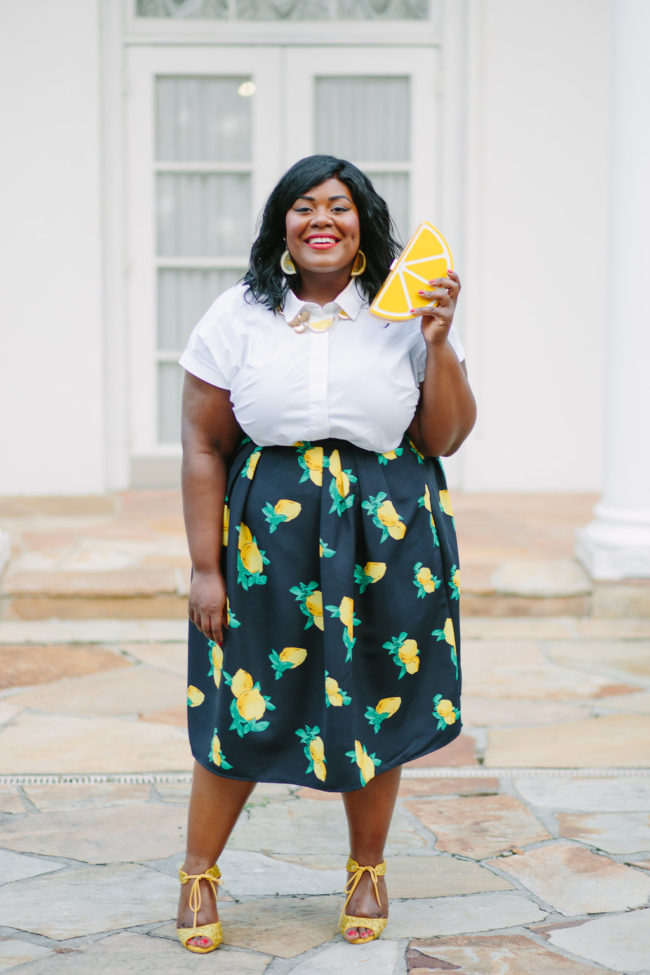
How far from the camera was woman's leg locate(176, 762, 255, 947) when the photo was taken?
8.05 ft

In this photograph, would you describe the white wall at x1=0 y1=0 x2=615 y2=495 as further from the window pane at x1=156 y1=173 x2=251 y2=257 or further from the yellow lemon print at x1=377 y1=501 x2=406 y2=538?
the yellow lemon print at x1=377 y1=501 x2=406 y2=538

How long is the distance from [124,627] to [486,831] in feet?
7.34

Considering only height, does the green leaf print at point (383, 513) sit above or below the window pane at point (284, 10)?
below

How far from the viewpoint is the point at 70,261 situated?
21.4ft

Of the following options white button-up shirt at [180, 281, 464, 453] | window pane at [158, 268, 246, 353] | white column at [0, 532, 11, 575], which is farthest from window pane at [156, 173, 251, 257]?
white button-up shirt at [180, 281, 464, 453]

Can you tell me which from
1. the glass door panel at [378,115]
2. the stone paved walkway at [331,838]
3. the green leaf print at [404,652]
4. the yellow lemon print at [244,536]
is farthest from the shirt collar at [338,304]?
the glass door panel at [378,115]

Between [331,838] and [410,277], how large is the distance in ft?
4.76

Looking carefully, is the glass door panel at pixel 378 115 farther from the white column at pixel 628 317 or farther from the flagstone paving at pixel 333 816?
the flagstone paving at pixel 333 816

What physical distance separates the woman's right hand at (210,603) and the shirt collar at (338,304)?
539 millimetres

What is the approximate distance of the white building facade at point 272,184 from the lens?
657cm

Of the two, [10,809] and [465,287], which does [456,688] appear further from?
[465,287]

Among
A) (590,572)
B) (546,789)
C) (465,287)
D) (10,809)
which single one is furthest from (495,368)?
(10,809)

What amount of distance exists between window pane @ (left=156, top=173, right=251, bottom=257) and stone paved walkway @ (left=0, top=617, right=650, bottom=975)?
11.1 ft

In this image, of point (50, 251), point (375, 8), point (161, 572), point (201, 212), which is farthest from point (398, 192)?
point (161, 572)
